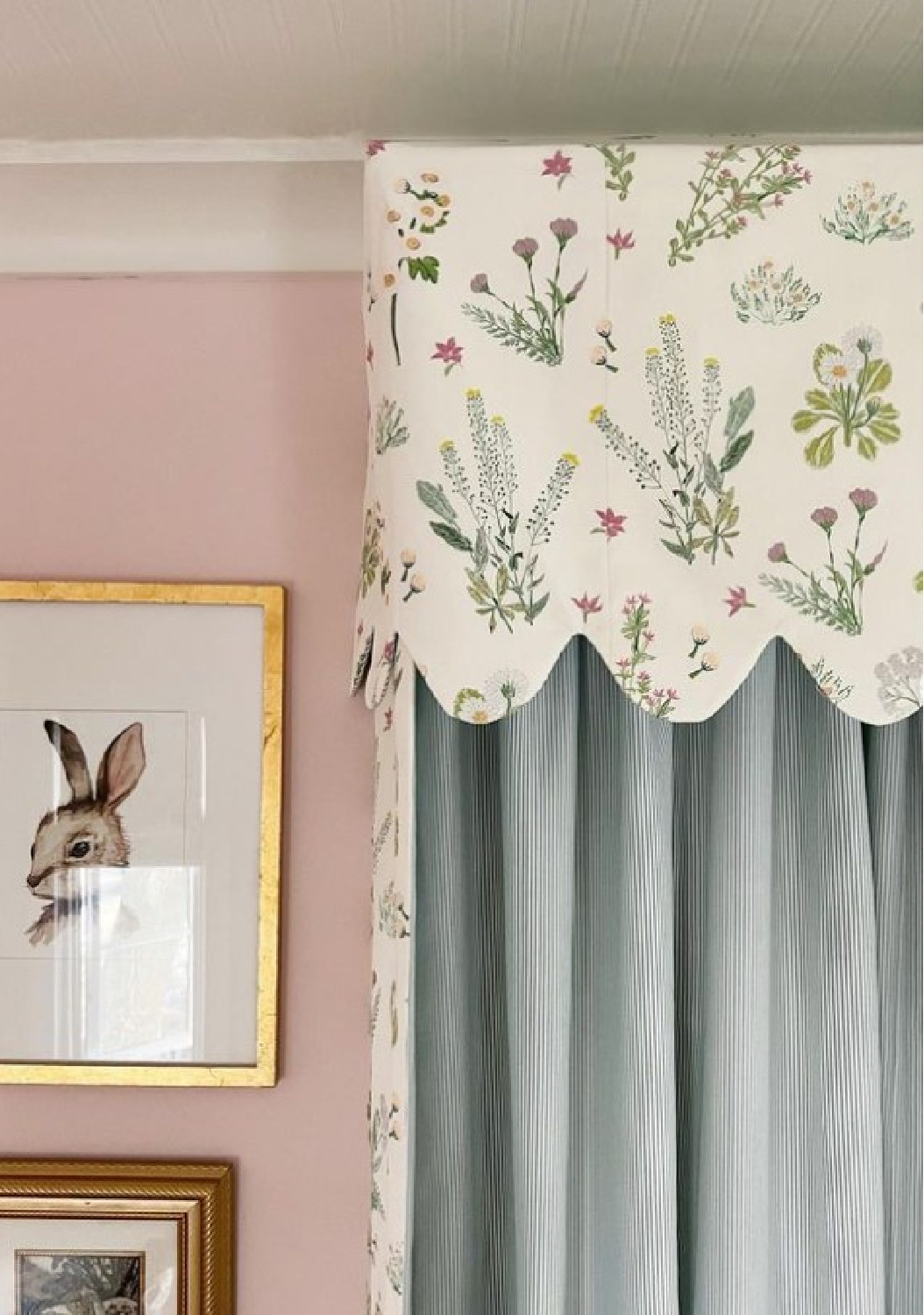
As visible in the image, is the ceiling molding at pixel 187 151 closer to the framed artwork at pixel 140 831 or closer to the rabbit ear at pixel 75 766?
the framed artwork at pixel 140 831

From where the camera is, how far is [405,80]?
1454mm

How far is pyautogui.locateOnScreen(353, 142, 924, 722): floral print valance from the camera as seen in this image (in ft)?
4.14

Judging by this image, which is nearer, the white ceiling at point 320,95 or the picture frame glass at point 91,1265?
the white ceiling at point 320,95

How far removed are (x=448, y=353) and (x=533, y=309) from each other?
0.09m

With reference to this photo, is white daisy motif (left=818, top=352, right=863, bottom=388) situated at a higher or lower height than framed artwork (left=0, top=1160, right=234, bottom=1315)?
higher

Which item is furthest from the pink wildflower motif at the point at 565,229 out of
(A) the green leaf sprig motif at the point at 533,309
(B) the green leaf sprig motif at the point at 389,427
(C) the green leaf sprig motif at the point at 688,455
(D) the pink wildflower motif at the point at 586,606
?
(D) the pink wildflower motif at the point at 586,606

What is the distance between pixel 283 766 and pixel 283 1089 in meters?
0.38

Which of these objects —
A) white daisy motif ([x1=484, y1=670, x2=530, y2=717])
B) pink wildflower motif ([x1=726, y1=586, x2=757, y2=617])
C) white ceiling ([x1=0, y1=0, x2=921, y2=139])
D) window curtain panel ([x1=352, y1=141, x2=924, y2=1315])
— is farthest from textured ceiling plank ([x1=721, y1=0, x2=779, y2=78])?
white daisy motif ([x1=484, y1=670, x2=530, y2=717])

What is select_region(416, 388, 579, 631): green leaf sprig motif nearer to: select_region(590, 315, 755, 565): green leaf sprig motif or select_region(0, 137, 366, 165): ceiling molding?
select_region(590, 315, 755, 565): green leaf sprig motif

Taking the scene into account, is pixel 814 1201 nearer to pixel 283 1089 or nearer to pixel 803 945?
pixel 803 945

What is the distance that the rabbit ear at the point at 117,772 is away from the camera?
1591 millimetres

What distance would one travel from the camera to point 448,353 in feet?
4.16

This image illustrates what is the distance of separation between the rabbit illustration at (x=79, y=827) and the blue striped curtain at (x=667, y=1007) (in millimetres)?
413

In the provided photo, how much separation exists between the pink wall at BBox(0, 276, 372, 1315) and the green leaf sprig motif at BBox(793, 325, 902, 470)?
587mm
